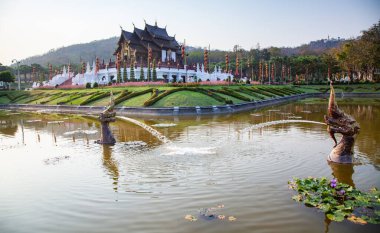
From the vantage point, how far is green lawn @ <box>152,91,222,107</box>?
32.6m

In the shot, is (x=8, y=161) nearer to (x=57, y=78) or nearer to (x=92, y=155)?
(x=92, y=155)

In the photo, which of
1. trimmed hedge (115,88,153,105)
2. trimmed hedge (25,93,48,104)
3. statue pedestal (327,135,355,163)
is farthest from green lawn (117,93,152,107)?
statue pedestal (327,135,355,163)

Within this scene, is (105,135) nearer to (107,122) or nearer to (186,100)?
(107,122)

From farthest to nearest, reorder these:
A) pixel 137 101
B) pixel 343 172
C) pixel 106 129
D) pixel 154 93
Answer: pixel 154 93
pixel 137 101
pixel 106 129
pixel 343 172

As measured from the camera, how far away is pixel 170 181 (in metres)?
9.70

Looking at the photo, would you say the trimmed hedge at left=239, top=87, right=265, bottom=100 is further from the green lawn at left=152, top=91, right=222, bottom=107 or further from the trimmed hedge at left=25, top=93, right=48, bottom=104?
the trimmed hedge at left=25, top=93, right=48, bottom=104

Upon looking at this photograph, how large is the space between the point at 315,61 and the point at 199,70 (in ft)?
126

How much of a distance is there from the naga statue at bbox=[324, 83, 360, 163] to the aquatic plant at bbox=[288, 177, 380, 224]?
Result: 2908mm

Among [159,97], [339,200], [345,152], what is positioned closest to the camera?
[339,200]

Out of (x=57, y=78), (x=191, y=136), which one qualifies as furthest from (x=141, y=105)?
(x=57, y=78)

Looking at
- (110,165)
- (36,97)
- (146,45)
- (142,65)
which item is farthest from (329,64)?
(110,165)

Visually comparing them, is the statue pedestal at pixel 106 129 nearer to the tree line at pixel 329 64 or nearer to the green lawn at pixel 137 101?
the green lawn at pixel 137 101

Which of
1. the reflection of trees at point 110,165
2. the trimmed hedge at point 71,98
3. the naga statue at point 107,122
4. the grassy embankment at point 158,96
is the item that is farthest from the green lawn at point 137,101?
the reflection of trees at point 110,165

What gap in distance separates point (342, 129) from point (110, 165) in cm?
838
